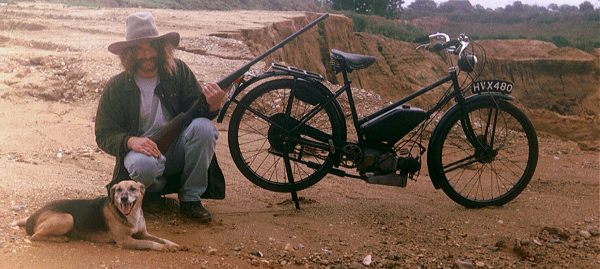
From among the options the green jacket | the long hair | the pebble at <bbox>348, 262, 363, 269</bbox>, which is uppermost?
the long hair

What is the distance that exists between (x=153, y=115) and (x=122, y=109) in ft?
0.61

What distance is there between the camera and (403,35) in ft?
102

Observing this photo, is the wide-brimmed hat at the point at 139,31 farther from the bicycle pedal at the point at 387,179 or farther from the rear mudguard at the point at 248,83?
the bicycle pedal at the point at 387,179

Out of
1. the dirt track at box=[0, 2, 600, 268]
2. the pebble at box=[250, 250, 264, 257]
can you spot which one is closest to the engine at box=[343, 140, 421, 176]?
the dirt track at box=[0, 2, 600, 268]

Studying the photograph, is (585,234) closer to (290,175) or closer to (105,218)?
(290,175)

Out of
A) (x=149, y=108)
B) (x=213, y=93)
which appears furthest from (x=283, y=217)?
(x=149, y=108)

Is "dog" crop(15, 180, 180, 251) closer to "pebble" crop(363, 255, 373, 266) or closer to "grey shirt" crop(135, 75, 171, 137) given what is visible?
"grey shirt" crop(135, 75, 171, 137)

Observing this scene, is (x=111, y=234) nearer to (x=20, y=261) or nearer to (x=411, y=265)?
(x=20, y=261)

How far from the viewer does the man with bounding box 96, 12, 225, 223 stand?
4062 mm

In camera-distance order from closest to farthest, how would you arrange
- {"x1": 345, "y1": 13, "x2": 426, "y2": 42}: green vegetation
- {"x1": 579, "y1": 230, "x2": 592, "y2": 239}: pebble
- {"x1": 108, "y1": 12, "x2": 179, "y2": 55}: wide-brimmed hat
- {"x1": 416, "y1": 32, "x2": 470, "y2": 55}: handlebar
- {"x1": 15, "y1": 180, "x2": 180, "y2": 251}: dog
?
{"x1": 15, "y1": 180, "x2": 180, "y2": 251}: dog → {"x1": 108, "y1": 12, "x2": 179, "y2": 55}: wide-brimmed hat → {"x1": 579, "y1": 230, "x2": 592, "y2": 239}: pebble → {"x1": 416, "y1": 32, "x2": 470, "y2": 55}: handlebar → {"x1": 345, "y1": 13, "x2": 426, "y2": 42}: green vegetation

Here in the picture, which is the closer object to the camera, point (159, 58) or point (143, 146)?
point (143, 146)

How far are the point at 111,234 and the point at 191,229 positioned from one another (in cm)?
67

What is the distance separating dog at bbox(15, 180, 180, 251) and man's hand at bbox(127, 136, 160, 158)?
0.29m

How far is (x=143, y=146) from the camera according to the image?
4.00m
